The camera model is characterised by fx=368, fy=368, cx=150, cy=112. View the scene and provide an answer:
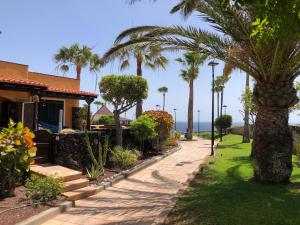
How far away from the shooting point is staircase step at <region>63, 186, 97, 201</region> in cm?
861

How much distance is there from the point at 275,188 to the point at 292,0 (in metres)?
6.36

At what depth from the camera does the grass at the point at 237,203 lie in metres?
6.77

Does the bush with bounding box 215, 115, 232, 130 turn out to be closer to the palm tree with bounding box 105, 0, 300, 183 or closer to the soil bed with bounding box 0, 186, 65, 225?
Answer: the palm tree with bounding box 105, 0, 300, 183

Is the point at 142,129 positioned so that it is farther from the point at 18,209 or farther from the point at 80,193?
the point at 18,209

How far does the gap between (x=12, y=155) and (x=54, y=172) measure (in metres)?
2.09

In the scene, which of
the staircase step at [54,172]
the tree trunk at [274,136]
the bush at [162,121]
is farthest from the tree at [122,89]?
the tree trunk at [274,136]

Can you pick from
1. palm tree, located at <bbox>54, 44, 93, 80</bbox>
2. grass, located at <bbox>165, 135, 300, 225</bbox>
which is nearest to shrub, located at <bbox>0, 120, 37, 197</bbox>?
grass, located at <bbox>165, 135, 300, 225</bbox>

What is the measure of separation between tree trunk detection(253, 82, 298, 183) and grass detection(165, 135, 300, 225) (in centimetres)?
39

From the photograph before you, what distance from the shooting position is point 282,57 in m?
10.2

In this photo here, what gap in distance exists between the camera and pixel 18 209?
287 inches

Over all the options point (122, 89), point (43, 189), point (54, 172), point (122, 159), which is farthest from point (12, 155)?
point (122, 89)

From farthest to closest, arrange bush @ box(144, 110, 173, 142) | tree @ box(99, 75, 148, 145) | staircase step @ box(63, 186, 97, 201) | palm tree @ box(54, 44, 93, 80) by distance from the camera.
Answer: palm tree @ box(54, 44, 93, 80) < bush @ box(144, 110, 173, 142) < tree @ box(99, 75, 148, 145) < staircase step @ box(63, 186, 97, 201)

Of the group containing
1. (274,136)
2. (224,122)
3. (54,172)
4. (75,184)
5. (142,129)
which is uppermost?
(224,122)

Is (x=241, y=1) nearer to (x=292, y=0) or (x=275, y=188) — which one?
(x=292, y=0)
